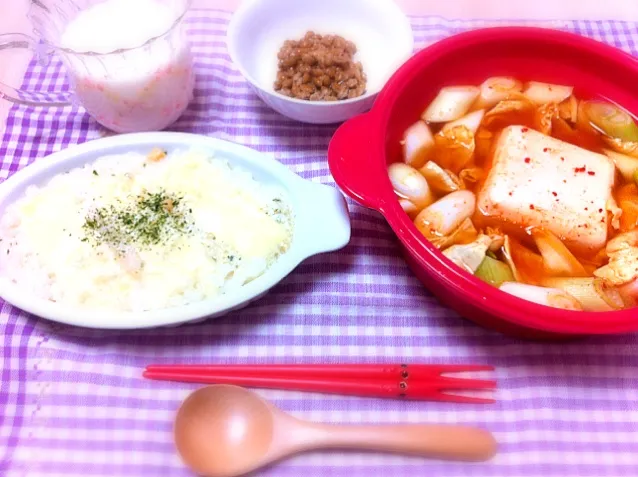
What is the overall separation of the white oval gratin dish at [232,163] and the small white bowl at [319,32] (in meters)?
0.21

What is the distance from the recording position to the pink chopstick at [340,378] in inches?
46.3

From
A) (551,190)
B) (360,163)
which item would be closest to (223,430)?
(360,163)

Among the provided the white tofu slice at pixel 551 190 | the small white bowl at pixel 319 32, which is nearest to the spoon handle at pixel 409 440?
the white tofu slice at pixel 551 190

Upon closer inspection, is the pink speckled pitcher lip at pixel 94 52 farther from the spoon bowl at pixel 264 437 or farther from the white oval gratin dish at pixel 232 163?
the spoon bowl at pixel 264 437

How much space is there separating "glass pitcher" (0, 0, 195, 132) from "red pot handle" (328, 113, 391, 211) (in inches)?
21.9

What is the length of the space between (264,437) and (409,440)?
0.30 m

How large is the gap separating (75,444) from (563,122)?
1.42m

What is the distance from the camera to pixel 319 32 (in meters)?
1.70

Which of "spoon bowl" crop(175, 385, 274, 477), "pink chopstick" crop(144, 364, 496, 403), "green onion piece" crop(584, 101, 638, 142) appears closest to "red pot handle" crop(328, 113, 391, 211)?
"pink chopstick" crop(144, 364, 496, 403)

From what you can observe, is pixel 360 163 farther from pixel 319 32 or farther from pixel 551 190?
pixel 319 32

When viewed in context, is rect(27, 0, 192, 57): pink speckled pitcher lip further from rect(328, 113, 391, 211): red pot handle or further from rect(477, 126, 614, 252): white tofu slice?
rect(477, 126, 614, 252): white tofu slice

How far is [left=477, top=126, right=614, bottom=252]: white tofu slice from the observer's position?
1245 millimetres

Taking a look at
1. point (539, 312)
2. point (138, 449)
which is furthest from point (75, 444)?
point (539, 312)

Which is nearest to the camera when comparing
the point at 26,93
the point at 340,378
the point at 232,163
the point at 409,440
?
the point at 409,440
